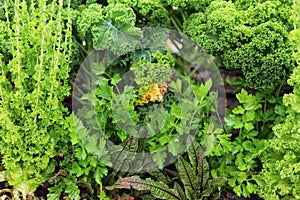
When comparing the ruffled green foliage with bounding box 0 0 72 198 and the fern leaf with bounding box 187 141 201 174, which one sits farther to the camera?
the fern leaf with bounding box 187 141 201 174

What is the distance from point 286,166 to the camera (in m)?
2.23

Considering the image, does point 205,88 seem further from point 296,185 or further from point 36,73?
point 36,73

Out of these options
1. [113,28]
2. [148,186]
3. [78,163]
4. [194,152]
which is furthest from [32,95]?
[194,152]

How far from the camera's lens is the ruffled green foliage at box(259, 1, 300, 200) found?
2.16 meters

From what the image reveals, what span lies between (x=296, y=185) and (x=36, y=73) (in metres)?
1.24

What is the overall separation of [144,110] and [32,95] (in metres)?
0.58

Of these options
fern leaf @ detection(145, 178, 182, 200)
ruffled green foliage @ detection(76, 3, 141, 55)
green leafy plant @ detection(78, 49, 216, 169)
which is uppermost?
ruffled green foliage @ detection(76, 3, 141, 55)

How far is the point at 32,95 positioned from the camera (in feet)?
7.44

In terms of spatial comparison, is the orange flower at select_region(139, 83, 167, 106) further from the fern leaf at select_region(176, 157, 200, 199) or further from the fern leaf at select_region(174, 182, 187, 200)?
the fern leaf at select_region(174, 182, 187, 200)

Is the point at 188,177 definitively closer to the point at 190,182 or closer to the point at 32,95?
the point at 190,182

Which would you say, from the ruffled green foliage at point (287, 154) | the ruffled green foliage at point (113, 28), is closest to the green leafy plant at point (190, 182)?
the ruffled green foliage at point (287, 154)

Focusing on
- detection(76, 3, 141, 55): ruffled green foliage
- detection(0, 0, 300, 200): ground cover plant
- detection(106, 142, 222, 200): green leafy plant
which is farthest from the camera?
detection(76, 3, 141, 55): ruffled green foliage

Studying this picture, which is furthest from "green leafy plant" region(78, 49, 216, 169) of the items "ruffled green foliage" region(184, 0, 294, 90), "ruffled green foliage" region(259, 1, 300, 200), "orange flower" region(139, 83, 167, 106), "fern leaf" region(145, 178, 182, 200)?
"ruffled green foliage" region(259, 1, 300, 200)

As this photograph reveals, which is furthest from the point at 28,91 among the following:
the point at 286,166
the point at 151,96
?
the point at 286,166
